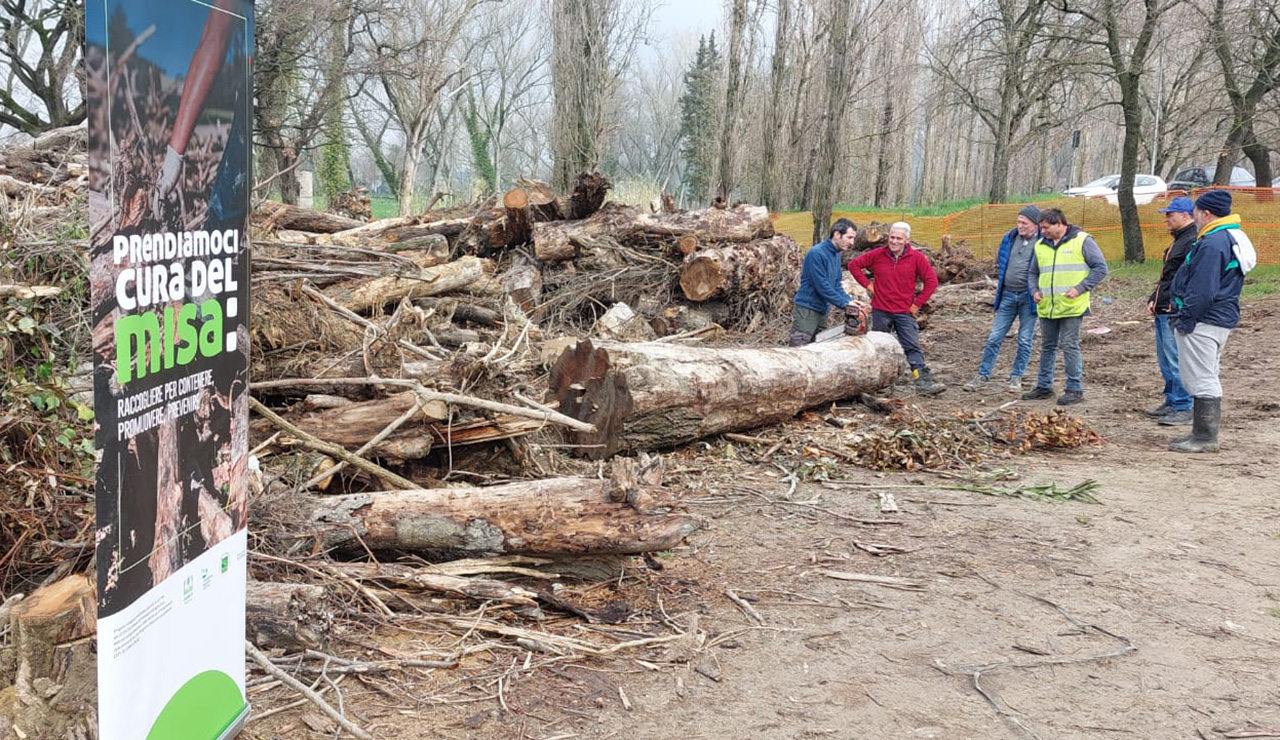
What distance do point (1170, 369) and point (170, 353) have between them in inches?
332

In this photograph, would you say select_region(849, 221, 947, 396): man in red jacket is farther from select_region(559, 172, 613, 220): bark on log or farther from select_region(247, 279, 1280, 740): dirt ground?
select_region(559, 172, 613, 220): bark on log

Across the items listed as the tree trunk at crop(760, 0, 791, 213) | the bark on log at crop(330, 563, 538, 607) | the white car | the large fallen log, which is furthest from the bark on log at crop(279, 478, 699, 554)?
the tree trunk at crop(760, 0, 791, 213)

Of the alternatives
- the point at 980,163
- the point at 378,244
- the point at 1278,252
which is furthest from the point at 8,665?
the point at 980,163

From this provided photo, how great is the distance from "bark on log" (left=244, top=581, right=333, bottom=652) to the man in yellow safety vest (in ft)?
24.6

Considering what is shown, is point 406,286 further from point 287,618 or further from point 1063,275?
point 1063,275

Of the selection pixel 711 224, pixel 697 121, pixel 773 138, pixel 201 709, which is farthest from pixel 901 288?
pixel 697 121

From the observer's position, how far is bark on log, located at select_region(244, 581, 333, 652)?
11.3ft

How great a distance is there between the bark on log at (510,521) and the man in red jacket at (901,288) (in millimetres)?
5560

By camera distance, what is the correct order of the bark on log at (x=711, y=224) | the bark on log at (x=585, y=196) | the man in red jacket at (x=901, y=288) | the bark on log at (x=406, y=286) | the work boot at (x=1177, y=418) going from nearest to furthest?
the work boot at (x=1177, y=418)
the bark on log at (x=406, y=286)
the man in red jacket at (x=901, y=288)
the bark on log at (x=585, y=196)
the bark on log at (x=711, y=224)

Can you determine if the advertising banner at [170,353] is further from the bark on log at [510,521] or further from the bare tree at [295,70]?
the bare tree at [295,70]

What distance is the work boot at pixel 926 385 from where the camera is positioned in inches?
365

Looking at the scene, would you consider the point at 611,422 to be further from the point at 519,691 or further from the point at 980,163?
the point at 980,163

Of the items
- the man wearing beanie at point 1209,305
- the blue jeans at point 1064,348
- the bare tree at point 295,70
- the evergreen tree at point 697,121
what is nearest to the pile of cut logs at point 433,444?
the blue jeans at point 1064,348

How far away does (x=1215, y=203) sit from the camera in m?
7.14
